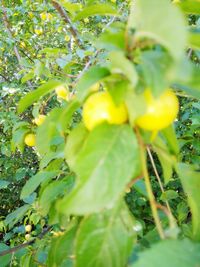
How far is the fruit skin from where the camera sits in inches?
23.4

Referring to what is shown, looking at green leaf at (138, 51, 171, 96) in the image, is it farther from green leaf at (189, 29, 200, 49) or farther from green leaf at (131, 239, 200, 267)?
green leaf at (131, 239, 200, 267)

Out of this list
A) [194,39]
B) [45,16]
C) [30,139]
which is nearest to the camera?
[194,39]

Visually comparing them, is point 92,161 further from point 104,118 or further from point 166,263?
point 166,263

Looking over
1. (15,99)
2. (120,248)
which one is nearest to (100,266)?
(120,248)

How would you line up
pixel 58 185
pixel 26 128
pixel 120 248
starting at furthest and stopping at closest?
pixel 26 128
pixel 58 185
pixel 120 248

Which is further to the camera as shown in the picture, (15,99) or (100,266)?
(15,99)

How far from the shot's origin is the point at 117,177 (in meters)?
0.57

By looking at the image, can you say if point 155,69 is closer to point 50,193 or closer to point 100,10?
point 100,10

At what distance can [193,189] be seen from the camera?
788mm

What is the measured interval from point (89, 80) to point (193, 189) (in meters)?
0.34

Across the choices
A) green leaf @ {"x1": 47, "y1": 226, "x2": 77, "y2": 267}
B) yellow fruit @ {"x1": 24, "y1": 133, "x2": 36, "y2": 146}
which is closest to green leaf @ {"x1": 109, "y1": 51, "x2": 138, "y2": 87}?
green leaf @ {"x1": 47, "y1": 226, "x2": 77, "y2": 267}

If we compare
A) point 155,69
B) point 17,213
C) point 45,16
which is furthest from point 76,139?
point 45,16

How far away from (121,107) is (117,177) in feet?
0.41

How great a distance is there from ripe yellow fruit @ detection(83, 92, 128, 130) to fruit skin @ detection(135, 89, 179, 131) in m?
0.03
